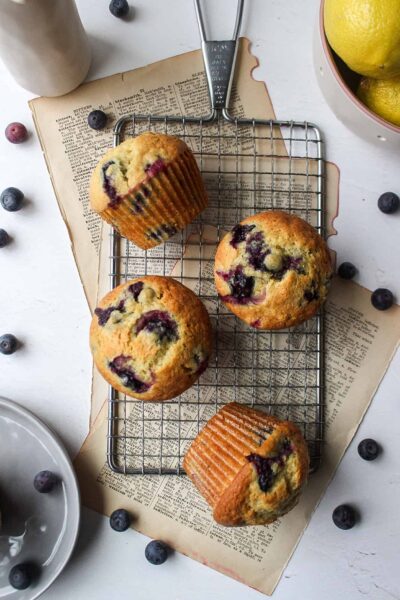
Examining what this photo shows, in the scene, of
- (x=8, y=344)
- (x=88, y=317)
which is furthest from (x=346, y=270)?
(x=8, y=344)

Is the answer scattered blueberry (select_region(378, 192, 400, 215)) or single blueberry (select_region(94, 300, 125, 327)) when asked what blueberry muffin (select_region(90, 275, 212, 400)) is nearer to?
single blueberry (select_region(94, 300, 125, 327))

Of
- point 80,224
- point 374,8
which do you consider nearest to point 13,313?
point 80,224

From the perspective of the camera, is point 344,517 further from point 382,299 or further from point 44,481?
point 44,481

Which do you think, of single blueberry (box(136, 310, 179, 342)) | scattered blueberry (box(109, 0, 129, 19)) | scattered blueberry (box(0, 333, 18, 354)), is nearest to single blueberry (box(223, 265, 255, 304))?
single blueberry (box(136, 310, 179, 342))

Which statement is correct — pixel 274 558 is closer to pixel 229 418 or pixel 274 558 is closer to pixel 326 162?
pixel 229 418

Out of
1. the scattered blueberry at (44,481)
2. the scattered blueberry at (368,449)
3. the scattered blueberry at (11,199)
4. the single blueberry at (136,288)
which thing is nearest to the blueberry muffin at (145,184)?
the single blueberry at (136,288)

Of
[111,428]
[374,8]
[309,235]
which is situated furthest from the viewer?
[111,428]
